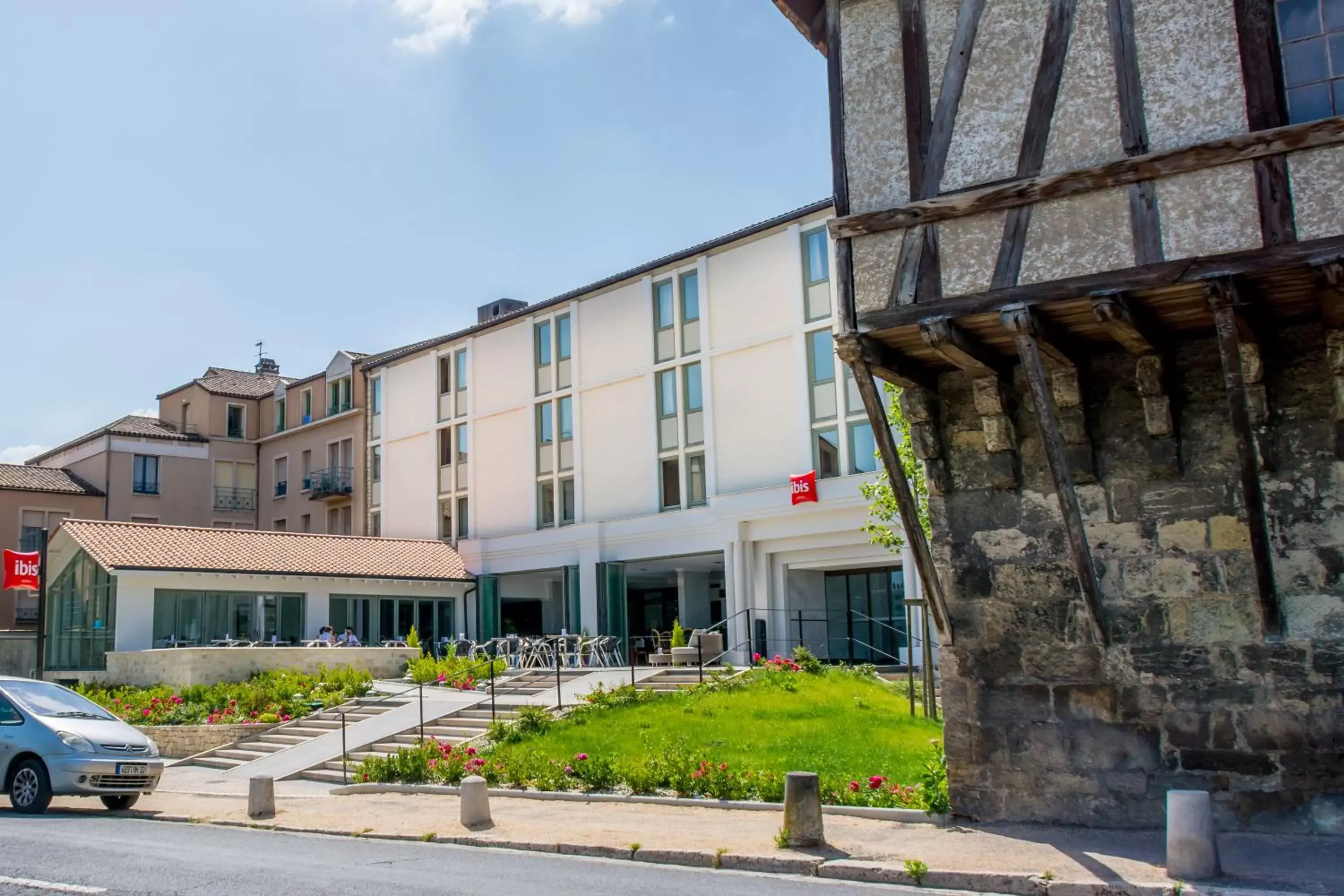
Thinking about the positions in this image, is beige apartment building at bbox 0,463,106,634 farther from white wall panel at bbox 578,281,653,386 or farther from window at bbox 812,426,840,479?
window at bbox 812,426,840,479

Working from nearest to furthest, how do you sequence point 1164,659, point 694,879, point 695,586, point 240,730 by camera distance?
point 694,879 < point 1164,659 < point 240,730 < point 695,586

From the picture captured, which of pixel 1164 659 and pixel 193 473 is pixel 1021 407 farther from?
pixel 193 473

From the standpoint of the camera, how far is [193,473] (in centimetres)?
5128

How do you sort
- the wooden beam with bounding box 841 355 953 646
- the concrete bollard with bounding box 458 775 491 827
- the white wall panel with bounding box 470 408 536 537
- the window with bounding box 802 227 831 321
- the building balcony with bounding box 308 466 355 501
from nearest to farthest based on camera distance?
1. the wooden beam with bounding box 841 355 953 646
2. the concrete bollard with bounding box 458 775 491 827
3. the window with bounding box 802 227 831 321
4. the white wall panel with bounding box 470 408 536 537
5. the building balcony with bounding box 308 466 355 501

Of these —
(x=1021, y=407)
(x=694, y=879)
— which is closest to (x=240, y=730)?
(x=694, y=879)

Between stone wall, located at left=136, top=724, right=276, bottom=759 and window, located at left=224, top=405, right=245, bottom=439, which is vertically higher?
window, located at left=224, top=405, right=245, bottom=439

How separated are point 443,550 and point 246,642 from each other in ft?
29.9

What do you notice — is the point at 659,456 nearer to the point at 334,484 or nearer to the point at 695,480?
the point at 695,480

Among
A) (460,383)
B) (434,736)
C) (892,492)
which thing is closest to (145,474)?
(460,383)

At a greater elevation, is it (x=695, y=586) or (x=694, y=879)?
(x=695, y=586)

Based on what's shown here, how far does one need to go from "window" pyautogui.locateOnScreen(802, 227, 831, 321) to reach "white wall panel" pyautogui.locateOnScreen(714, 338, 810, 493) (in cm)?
106

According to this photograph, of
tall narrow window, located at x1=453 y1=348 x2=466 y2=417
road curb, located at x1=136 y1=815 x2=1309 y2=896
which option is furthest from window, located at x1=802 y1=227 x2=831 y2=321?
road curb, located at x1=136 y1=815 x2=1309 y2=896

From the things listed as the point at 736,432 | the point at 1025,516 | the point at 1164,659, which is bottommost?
the point at 1164,659

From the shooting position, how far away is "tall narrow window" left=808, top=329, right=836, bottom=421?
96.8 feet
